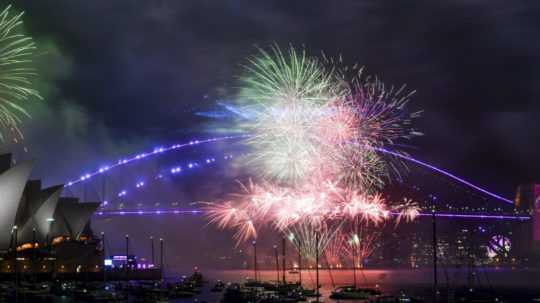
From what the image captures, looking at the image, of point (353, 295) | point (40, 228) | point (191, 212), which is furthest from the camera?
point (191, 212)

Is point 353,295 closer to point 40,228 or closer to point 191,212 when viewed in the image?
point 40,228

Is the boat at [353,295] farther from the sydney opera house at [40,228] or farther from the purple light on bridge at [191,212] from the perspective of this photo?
the purple light on bridge at [191,212]

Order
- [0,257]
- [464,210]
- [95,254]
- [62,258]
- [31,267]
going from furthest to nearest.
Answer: [464,210] < [95,254] < [62,258] < [31,267] < [0,257]

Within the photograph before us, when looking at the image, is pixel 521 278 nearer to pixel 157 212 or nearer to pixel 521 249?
pixel 521 249

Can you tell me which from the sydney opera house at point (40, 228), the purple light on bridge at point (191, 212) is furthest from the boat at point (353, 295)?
the purple light on bridge at point (191, 212)

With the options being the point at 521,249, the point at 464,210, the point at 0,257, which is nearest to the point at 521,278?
the point at 521,249

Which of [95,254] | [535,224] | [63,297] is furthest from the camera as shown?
[535,224]

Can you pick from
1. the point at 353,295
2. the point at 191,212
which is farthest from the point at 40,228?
the point at 353,295

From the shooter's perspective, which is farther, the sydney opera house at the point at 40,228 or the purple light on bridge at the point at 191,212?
the purple light on bridge at the point at 191,212
